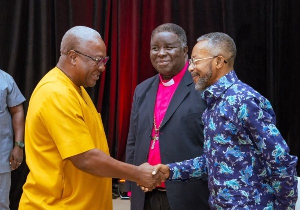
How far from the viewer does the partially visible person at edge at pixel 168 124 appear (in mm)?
2803

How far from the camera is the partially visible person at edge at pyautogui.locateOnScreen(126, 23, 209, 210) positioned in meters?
2.80

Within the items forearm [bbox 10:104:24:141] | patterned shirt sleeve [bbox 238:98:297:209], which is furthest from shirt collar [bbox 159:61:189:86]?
forearm [bbox 10:104:24:141]

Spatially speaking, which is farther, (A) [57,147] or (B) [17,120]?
(B) [17,120]

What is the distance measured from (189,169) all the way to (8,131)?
229cm

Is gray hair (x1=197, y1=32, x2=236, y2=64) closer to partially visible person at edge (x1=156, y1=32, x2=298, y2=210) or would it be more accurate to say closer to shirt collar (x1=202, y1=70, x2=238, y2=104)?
partially visible person at edge (x1=156, y1=32, x2=298, y2=210)

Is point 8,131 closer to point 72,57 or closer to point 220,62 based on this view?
point 72,57

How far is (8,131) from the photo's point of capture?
170 inches

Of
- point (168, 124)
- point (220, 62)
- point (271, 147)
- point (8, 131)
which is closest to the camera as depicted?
point (271, 147)

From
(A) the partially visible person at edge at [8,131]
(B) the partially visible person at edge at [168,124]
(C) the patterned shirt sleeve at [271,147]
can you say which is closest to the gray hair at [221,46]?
(C) the patterned shirt sleeve at [271,147]

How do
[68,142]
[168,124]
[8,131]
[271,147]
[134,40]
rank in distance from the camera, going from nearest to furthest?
1. [271,147]
2. [68,142]
3. [168,124]
4. [8,131]
5. [134,40]

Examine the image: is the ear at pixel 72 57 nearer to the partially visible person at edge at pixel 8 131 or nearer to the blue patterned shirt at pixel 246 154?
the blue patterned shirt at pixel 246 154

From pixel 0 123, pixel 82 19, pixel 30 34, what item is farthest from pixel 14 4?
pixel 0 123

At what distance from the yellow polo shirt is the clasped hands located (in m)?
0.33

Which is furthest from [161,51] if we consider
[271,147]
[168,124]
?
[271,147]
